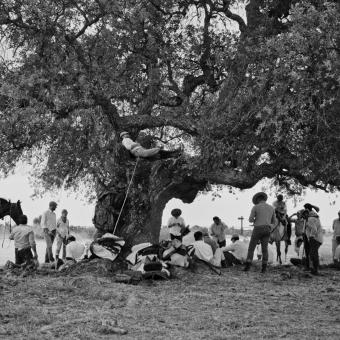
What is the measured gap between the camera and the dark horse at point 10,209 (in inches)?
796

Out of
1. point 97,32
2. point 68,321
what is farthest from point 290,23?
point 68,321

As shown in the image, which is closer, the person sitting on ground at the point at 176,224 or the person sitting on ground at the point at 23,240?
the person sitting on ground at the point at 23,240

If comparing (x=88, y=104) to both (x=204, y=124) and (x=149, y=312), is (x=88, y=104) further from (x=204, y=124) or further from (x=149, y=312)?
(x=149, y=312)

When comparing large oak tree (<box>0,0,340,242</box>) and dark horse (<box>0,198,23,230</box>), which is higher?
large oak tree (<box>0,0,340,242</box>)

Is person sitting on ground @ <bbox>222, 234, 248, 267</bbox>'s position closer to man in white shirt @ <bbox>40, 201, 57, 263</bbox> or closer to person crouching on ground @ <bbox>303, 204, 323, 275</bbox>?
person crouching on ground @ <bbox>303, 204, 323, 275</bbox>

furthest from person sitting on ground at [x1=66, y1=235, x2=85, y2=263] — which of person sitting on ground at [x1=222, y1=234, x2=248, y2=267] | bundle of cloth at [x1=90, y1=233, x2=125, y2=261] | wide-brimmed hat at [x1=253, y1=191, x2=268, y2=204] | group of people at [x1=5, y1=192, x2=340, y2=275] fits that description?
wide-brimmed hat at [x1=253, y1=191, x2=268, y2=204]

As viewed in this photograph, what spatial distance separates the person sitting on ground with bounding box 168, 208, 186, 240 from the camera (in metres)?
19.5

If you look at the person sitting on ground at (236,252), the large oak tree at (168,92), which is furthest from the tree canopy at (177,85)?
the person sitting on ground at (236,252)

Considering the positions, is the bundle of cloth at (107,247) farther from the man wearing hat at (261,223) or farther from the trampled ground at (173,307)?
the man wearing hat at (261,223)

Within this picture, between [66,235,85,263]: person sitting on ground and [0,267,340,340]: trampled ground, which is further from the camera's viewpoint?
[66,235,85,263]: person sitting on ground

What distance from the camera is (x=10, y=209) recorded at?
2019 centimetres

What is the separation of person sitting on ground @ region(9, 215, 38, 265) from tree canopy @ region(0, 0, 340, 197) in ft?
7.44

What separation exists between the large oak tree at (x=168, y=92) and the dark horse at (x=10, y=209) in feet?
4.00

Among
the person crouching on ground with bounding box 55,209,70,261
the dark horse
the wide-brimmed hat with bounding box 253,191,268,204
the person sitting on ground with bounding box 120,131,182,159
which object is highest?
the person sitting on ground with bounding box 120,131,182,159
